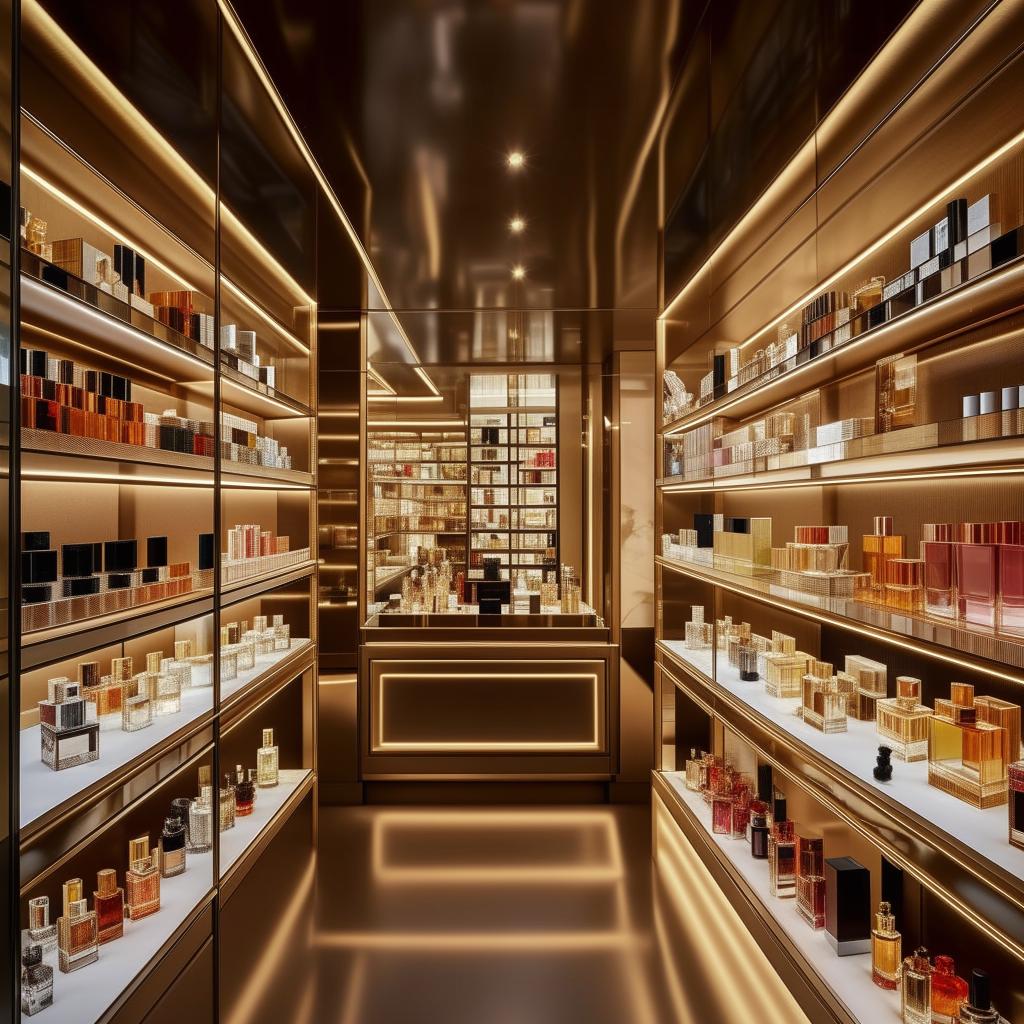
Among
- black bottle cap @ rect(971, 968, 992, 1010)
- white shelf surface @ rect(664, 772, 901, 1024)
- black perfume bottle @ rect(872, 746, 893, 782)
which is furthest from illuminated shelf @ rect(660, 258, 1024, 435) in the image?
white shelf surface @ rect(664, 772, 901, 1024)

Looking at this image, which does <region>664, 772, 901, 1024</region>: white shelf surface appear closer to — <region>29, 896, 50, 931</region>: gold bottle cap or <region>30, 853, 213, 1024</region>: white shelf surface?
<region>30, 853, 213, 1024</region>: white shelf surface

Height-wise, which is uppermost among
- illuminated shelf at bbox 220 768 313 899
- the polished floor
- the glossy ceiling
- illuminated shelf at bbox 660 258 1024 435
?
the glossy ceiling

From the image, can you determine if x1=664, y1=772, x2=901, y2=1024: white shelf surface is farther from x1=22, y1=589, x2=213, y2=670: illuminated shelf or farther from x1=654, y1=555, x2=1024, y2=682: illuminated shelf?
x1=22, y1=589, x2=213, y2=670: illuminated shelf

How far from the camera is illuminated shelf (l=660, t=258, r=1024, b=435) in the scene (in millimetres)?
1259

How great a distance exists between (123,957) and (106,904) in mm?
149

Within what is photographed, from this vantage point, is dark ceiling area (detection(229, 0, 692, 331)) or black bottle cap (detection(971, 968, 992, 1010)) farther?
dark ceiling area (detection(229, 0, 692, 331))

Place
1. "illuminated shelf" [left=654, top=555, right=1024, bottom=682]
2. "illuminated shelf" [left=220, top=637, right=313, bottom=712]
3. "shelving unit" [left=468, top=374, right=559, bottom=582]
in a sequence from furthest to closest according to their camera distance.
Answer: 1. "shelving unit" [left=468, top=374, right=559, bottom=582]
2. "illuminated shelf" [left=220, top=637, right=313, bottom=712]
3. "illuminated shelf" [left=654, top=555, right=1024, bottom=682]

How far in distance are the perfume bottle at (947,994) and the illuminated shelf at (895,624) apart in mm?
808

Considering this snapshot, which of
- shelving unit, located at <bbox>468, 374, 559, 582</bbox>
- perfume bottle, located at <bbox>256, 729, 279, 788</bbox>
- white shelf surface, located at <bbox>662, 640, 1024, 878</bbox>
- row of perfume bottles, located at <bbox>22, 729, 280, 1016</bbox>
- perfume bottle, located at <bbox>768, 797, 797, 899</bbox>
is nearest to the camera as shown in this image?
white shelf surface, located at <bbox>662, 640, 1024, 878</bbox>

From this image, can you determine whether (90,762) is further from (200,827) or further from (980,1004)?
(980,1004)

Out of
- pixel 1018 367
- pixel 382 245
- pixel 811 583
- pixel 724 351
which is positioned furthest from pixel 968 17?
pixel 382 245

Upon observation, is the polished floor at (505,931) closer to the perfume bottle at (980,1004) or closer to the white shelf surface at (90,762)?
the perfume bottle at (980,1004)

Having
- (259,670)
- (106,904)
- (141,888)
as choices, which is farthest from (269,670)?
(106,904)

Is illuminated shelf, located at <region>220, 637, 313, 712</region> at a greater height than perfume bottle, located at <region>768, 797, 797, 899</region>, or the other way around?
illuminated shelf, located at <region>220, 637, 313, 712</region>
